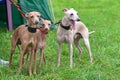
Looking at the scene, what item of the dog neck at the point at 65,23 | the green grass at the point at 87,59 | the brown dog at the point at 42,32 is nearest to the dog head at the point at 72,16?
the dog neck at the point at 65,23

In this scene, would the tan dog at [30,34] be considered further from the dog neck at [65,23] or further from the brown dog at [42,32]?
the dog neck at [65,23]

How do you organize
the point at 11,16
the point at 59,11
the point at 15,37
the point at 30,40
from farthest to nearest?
1. the point at 59,11
2. the point at 11,16
3. the point at 15,37
4. the point at 30,40

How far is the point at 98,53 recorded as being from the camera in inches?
332

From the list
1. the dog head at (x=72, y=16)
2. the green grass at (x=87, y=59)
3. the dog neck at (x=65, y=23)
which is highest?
the dog head at (x=72, y=16)

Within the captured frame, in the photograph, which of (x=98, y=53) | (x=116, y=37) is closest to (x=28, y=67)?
(x=98, y=53)

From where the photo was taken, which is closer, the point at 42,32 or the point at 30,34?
the point at 30,34

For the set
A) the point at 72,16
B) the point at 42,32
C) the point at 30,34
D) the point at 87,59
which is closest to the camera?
the point at 30,34

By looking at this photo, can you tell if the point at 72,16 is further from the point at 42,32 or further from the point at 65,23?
Answer: the point at 42,32

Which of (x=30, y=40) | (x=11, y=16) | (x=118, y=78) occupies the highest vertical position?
(x=11, y=16)

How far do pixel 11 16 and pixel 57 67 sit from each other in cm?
411

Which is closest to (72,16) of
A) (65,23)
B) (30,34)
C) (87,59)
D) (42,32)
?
(65,23)

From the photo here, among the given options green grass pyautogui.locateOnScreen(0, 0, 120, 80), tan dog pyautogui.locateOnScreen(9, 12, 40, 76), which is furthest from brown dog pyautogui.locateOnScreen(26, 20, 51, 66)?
green grass pyautogui.locateOnScreen(0, 0, 120, 80)

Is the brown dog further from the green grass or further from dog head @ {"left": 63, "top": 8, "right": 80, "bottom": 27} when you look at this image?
dog head @ {"left": 63, "top": 8, "right": 80, "bottom": 27}

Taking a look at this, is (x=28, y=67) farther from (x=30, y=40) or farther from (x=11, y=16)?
(x=11, y=16)
